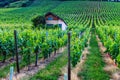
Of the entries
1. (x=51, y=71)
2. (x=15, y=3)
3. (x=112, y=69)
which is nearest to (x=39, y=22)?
(x=112, y=69)

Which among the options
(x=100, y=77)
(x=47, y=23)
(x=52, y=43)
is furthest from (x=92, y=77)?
(x=47, y=23)

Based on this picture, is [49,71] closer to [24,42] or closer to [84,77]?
[84,77]

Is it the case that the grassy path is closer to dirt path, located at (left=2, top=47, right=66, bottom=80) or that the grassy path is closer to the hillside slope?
dirt path, located at (left=2, top=47, right=66, bottom=80)

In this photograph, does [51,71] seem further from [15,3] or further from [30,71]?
[15,3]

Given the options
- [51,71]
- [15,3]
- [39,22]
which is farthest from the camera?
[15,3]

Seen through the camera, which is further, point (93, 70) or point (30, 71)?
point (93, 70)

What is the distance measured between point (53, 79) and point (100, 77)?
218cm

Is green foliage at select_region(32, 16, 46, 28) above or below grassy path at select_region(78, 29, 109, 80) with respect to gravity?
below

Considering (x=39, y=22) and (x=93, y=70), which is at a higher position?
(x=93, y=70)

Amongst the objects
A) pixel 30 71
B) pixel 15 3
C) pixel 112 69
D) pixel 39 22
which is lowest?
pixel 15 3

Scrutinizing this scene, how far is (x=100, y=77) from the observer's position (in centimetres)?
1241

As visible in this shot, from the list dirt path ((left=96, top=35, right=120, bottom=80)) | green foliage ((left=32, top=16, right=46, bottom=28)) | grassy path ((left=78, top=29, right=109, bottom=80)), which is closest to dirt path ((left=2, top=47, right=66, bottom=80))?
grassy path ((left=78, top=29, right=109, bottom=80))

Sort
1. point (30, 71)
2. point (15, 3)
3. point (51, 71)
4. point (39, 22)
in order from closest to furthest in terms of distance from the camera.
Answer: point (51, 71) → point (30, 71) → point (39, 22) → point (15, 3)

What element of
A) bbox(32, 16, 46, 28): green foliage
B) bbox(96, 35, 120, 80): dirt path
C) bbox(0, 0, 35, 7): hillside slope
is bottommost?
bbox(0, 0, 35, 7): hillside slope
